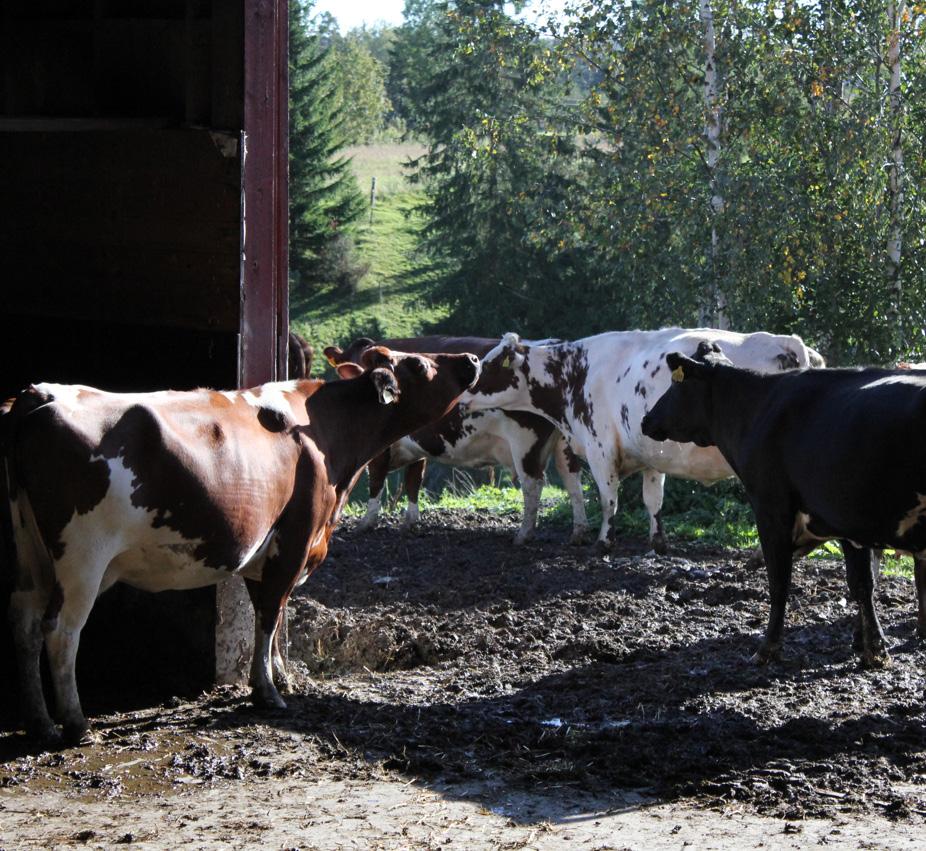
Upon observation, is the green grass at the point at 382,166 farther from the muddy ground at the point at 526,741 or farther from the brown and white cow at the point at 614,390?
the muddy ground at the point at 526,741

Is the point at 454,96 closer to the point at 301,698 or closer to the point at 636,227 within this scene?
the point at 636,227

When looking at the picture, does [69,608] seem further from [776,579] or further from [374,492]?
[374,492]

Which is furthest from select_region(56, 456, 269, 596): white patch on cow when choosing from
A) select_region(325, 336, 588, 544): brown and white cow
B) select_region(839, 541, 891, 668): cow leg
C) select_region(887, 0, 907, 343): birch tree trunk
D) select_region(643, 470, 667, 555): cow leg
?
select_region(887, 0, 907, 343): birch tree trunk

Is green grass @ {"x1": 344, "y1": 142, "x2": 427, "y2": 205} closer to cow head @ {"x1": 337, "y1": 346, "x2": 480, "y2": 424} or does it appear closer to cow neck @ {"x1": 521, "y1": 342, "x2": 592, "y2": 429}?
cow neck @ {"x1": 521, "y1": 342, "x2": 592, "y2": 429}

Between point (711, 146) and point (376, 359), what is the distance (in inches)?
494

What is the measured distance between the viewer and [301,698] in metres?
A: 7.18

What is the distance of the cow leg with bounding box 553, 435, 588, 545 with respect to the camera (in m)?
13.4

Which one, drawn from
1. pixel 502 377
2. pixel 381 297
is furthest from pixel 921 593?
pixel 381 297

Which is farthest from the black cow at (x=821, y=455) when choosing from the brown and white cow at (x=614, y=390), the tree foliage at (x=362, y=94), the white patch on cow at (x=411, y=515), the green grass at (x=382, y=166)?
the tree foliage at (x=362, y=94)

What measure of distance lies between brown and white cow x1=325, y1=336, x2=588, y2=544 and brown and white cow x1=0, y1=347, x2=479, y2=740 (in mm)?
6778

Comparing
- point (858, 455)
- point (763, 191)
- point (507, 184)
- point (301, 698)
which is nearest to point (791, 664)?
point (858, 455)

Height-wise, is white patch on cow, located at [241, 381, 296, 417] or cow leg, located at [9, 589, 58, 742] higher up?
white patch on cow, located at [241, 381, 296, 417]

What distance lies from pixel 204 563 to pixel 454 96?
34482 mm

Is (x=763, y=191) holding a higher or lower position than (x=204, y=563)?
higher
